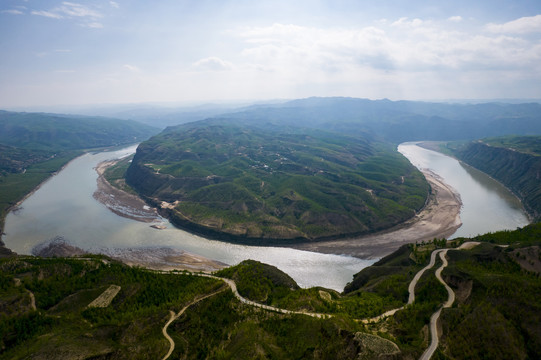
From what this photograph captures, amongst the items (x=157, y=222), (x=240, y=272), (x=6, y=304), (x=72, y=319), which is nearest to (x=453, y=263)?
(x=240, y=272)

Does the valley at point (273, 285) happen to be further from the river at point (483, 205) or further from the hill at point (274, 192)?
the river at point (483, 205)

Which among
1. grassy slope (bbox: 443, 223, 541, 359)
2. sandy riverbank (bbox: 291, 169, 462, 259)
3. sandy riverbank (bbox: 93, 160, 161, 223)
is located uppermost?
grassy slope (bbox: 443, 223, 541, 359)

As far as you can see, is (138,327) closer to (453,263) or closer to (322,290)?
(322,290)

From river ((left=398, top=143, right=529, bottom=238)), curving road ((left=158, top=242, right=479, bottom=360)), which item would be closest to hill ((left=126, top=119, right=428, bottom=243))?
river ((left=398, top=143, right=529, bottom=238))

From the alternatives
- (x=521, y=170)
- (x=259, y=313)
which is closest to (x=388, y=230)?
(x=259, y=313)

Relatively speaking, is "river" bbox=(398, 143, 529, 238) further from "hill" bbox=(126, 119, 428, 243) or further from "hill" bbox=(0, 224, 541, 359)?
"hill" bbox=(0, 224, 541, 359)

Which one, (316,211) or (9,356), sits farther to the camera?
(316,211)

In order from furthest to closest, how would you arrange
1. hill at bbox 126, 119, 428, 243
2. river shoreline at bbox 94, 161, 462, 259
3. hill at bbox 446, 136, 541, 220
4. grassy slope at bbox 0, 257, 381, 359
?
hill at bbox 446, 136, 541, 220, hill at bbox 126, 119, 428, 243, river shoreline at bbox 94, 161, 462, 259, grassy slope at bbox 0, 257, 381, 359

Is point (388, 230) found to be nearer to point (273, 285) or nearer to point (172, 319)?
point (273, 285)

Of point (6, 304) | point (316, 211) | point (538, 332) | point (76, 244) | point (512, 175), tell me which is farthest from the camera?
point (512, 175)
